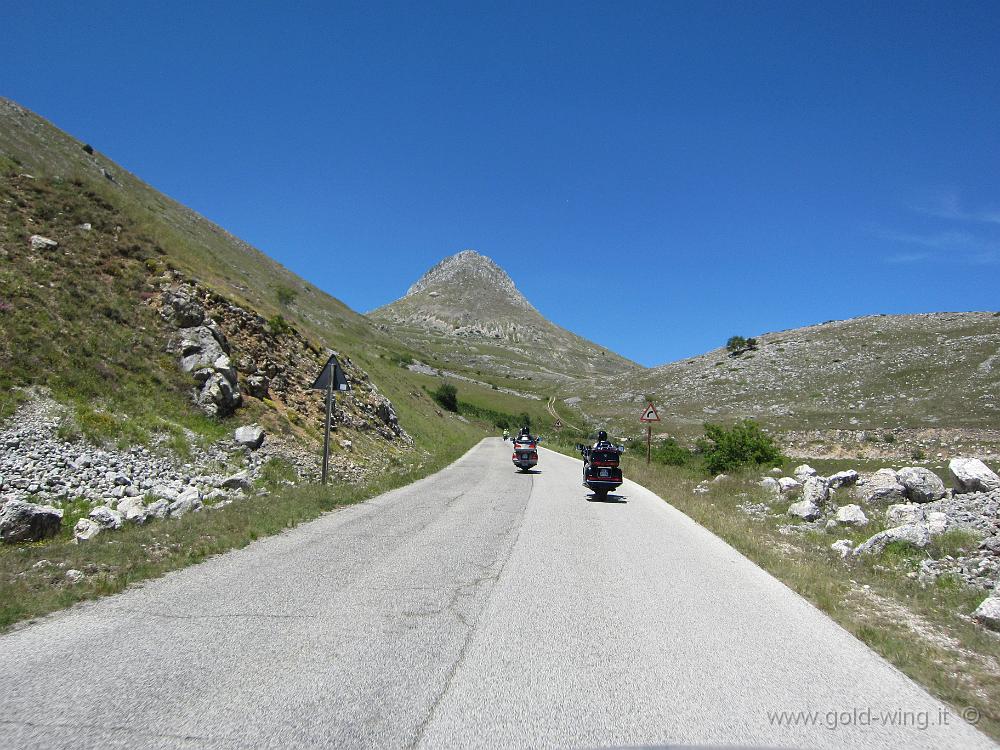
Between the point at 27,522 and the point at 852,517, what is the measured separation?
14168 mm

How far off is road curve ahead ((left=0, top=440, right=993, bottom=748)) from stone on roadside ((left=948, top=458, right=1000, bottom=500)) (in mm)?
6437

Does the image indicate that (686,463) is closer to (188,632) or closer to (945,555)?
(945,555)

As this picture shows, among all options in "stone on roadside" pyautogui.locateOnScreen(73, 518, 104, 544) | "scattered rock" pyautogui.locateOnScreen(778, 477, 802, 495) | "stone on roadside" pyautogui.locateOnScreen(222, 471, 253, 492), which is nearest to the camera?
"stone on roadside" pyautogui.locateOnScreen(73, 518, 104, 544)

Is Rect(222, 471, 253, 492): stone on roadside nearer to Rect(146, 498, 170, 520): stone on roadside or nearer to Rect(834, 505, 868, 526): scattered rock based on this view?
Rect(146, 498, 170, 520): stone on roadside

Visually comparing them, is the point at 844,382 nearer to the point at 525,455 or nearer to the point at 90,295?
the point at 525,455

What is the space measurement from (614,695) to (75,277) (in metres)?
17.1

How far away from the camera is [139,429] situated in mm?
11734

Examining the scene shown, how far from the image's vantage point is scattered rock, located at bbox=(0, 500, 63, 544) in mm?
7434

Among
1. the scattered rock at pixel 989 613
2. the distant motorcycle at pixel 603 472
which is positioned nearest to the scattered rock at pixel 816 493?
the distant motorcycle at pixel 603 472

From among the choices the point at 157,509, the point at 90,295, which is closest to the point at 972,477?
the point at 157,509

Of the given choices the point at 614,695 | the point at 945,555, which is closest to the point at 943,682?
the point at 614,695

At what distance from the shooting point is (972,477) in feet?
37.2

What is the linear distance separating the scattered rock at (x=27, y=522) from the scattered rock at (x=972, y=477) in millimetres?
15893

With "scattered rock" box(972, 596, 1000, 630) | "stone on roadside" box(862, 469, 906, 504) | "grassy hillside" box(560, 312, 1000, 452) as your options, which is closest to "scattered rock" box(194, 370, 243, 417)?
"scattered rock" box(972, 596, 1000, 630)
